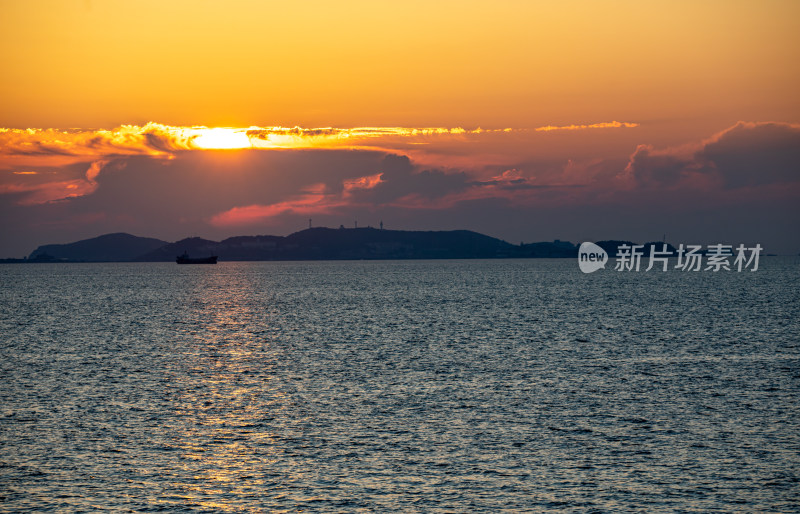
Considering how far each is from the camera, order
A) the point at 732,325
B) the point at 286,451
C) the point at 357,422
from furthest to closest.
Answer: the point at 732,325
the point at 357,422
the point at 286,451

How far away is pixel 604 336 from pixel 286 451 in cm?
5815

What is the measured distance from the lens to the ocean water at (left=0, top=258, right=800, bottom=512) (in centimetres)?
2802

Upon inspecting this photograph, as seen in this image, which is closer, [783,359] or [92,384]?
[92,384]

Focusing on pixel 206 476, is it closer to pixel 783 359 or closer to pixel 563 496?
pixel 563 496

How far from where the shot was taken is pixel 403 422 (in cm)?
3941

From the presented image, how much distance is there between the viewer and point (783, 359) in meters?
64.4

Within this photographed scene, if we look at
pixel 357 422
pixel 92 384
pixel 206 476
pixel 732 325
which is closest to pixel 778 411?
pixel 357 422

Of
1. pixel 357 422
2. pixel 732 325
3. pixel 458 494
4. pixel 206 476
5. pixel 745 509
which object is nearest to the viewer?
pixel 745 509

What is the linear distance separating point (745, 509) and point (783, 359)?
140 ft

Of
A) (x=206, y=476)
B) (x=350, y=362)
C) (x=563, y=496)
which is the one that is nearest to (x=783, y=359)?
(x=350, y=362)

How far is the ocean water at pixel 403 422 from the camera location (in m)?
28.0

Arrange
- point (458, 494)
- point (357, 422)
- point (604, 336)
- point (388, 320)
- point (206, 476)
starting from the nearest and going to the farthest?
point (458, 494)
point (206, 476)
point (357, 422)
point (604, 336)
point (388, 320)

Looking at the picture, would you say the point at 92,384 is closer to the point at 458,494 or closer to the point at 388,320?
the point at 458,494

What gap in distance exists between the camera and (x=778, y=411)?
137ft
